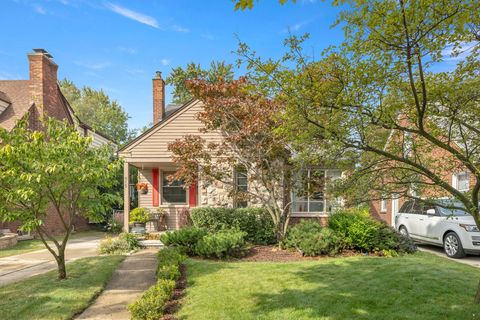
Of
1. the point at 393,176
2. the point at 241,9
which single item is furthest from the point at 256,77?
the point at 393,176

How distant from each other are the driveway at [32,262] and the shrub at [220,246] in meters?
3.90

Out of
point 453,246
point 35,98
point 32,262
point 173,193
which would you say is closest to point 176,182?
point 173,193

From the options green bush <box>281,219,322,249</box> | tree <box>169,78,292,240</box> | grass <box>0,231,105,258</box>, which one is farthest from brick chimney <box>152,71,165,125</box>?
green bush <box>281,219,322,249</box>

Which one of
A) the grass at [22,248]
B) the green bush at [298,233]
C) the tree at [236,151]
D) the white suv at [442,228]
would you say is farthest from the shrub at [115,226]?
the white suv at [442,228]

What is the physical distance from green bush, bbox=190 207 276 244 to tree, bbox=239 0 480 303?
7024 mm

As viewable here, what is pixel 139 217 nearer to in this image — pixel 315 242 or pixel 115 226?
pixel 115 226

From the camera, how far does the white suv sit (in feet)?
27.8

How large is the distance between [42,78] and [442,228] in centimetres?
1739

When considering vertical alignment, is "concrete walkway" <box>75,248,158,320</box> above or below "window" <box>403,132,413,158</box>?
below

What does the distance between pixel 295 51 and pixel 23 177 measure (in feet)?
16.4

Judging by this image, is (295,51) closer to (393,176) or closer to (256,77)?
(256,77)

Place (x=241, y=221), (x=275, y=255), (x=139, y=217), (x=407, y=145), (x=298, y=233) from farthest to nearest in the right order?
(x=139, y=217)
(x=241, y=221)
(x=298, y=233)
(x=275, y=255)
(x=407, y=145)

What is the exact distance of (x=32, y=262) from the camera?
345 inches

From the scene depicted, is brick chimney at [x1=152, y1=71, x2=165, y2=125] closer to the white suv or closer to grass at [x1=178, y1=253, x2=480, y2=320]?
grass at [x1=178, y1=253, x2=480, y2=320]
